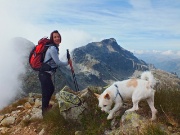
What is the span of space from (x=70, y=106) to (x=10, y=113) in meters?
6.65

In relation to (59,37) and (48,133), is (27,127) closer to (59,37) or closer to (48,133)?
(48,133)

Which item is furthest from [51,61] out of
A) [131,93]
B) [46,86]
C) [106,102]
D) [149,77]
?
[149,77]

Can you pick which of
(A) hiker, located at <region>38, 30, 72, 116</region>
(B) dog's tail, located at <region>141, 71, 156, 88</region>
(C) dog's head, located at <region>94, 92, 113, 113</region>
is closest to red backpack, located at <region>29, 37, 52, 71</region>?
(A) hiker, located at <region>38, 30, 72, 116</region>

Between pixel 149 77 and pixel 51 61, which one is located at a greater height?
pixel 51 61

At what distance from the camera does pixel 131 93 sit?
8.53m

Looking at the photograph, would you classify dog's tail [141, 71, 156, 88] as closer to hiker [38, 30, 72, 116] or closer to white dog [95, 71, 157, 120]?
white dog [95, 71, 157, 120]

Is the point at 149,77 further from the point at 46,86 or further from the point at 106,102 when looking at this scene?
the point at 46,86

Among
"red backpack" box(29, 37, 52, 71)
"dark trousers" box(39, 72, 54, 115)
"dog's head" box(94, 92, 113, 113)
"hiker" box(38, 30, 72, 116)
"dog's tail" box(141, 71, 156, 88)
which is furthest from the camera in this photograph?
"dark trousers" box(39, 72, 54, 115)

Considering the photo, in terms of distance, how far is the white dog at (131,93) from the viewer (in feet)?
26.4

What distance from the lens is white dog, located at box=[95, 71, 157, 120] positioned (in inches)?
317

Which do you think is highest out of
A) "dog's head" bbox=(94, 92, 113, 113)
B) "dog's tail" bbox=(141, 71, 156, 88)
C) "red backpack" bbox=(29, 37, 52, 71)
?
"red backpack" bbox=(29, 37, 52, 71)

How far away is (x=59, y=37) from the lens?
10375 millimetres

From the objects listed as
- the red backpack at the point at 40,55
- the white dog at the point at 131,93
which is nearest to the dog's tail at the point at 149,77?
the white dog at the point at 131,93

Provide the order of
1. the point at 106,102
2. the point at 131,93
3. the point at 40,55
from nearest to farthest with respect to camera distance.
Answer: the point at 131,93, the point at 106,102, the point at 40,55
